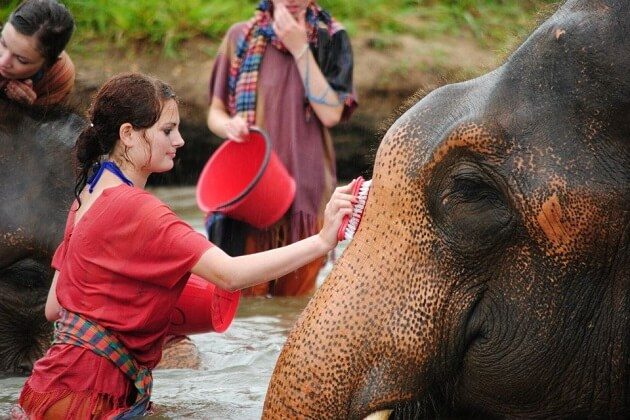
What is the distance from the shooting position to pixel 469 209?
2.90m

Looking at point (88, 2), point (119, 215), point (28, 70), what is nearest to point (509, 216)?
point (119, 215)

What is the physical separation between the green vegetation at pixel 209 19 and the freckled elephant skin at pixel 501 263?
7369mm

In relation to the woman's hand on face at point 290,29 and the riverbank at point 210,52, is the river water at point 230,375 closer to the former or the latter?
the woman's hand on face at point 290,29

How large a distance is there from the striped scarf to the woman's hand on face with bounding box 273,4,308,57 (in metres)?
0.09

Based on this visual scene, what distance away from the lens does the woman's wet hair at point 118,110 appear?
354 cm

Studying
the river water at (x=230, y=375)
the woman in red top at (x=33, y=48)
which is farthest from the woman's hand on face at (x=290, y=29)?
the woman in red top at (x=33, y=48)

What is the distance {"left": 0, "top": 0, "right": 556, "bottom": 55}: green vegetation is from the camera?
34.9 ft

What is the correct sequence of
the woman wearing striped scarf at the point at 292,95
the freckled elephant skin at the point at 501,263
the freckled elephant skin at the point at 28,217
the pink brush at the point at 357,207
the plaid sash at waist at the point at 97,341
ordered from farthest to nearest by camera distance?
the woman wearing striped scarf at the point at 292,95
the freckled elephant skin at the point at 28,217
the plaid sash at waist at the point at 97,341
the pink brush at the point at 357,207
the freckled elephant skin at the point at 501,263

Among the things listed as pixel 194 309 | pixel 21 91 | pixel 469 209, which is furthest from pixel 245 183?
pixel 469 209

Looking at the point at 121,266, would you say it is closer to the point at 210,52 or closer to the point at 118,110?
the point at 118,110

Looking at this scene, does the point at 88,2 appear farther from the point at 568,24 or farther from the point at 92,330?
the point at 568,24

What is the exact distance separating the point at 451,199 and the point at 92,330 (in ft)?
3.69

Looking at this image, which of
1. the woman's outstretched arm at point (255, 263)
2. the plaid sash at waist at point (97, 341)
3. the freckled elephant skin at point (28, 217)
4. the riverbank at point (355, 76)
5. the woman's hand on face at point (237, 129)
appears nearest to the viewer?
the woman's outstretched arm at point (255, 263)

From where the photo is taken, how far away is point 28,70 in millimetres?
4723
